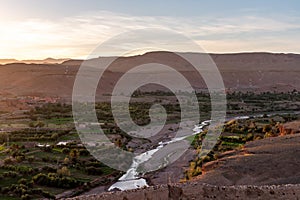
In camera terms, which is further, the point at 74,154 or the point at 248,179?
the point at 74,154

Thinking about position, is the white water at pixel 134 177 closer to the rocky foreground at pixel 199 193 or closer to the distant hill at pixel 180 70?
the rocky foreground at pixel 199 193

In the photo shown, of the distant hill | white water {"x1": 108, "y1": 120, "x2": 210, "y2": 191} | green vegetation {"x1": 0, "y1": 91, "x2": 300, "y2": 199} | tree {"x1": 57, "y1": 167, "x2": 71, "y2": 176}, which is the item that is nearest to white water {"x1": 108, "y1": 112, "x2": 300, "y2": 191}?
white water {"x1": 108, "y1": 120, "x2": 210, "y2": 191}

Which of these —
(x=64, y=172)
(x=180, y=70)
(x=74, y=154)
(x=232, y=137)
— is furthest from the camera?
(x=180, y=70)

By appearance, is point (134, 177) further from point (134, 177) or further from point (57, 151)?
point (57, 151)

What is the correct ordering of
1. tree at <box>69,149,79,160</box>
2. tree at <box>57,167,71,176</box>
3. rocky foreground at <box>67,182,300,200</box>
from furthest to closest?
1. tree at <box>69,149,79,160</box>
2. tree at <box>57,167,71,176</box>
3. rocky foreground at <box>67,182,300,200</box>

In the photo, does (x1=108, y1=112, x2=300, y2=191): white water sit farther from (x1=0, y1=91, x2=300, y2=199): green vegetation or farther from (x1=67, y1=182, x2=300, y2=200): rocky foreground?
(x1=67, y1=182, x2=300, y2=200): rocky foreground

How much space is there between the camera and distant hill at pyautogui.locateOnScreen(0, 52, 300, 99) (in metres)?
110

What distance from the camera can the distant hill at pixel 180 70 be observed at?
110312mm

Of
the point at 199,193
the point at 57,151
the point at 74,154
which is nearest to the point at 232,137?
the point at 74,154

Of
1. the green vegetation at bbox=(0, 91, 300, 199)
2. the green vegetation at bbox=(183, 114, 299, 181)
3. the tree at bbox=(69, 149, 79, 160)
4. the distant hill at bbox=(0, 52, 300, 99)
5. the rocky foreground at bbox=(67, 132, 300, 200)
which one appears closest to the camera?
the rocky foreground at bbox=(67, 132, 300, 200)

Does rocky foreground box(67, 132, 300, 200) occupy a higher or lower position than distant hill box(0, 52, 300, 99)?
lower

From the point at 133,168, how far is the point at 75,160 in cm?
406

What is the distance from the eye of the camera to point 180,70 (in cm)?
16100

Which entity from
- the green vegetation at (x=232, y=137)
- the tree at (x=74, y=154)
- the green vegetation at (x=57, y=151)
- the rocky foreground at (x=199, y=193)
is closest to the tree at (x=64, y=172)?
the green vegetation at (x=57, y=151)
